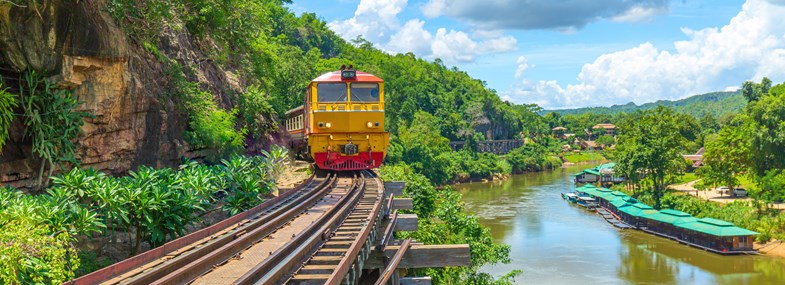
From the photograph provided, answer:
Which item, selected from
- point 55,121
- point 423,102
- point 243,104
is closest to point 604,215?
point 243,104

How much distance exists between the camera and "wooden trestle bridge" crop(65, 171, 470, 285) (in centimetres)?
802

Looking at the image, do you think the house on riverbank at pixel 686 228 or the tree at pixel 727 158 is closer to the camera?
the house on riverbank at pixel 686 228

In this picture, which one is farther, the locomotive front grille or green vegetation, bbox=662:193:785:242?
green vegetation, bbox=662:193:785:242

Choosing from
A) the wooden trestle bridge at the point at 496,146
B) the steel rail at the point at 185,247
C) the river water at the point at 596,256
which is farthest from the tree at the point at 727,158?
the wooden trestle bridge at the point at 496,146

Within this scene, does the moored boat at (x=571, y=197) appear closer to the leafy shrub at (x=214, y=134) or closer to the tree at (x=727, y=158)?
the tree at (x=727, y=158)

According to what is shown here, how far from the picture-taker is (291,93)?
142 ft

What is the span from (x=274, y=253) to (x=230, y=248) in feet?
2.93

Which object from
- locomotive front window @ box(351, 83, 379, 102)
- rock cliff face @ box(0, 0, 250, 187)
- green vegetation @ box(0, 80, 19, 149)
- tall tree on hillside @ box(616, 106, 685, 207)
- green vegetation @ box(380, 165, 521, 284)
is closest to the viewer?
green vegetation @ box(0, 80, 19, 149)

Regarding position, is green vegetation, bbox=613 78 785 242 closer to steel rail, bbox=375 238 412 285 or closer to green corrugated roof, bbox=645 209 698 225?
green corrugated roof, bbox=645 209 698 225

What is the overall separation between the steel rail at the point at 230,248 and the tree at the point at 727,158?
44739 millimetres

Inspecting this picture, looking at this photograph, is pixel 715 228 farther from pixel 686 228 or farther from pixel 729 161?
pixel 729 161

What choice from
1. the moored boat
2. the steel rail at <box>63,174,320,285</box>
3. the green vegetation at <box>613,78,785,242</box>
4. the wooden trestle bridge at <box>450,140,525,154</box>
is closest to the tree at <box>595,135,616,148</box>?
the wooden trestle bridge at <box>450,140,525,154</box>

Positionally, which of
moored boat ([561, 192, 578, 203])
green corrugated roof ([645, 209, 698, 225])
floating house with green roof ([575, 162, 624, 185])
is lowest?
green corrugated roof ([645, 209, 698, 225])

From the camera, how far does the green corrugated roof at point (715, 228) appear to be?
3447 cm
